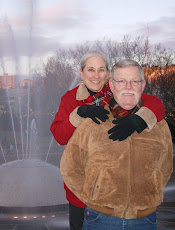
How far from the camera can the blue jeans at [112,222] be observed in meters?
2.30

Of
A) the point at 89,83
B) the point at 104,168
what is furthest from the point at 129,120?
the point at 89,83

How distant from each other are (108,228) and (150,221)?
30 cm

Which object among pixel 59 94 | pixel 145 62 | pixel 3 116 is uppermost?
pixel 145 62

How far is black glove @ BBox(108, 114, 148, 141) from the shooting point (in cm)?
226

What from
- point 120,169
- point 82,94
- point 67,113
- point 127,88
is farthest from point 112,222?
point 82,94

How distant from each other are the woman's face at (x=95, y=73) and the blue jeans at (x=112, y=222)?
4.11ft

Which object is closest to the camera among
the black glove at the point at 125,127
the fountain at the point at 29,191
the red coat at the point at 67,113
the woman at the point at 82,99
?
the black glove at the point at 125,127

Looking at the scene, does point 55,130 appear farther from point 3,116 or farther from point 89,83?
point 3,116

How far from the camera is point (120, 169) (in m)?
2.29

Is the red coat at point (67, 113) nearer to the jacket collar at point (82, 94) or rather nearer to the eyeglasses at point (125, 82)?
the jacket collar at point (82, 94)

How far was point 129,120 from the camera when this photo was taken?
2.29 m

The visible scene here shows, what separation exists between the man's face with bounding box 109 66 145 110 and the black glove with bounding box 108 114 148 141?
109 millimetres

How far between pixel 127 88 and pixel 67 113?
0.92 meters

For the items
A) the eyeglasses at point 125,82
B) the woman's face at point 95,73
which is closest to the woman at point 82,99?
the woman's face at point 95,73
